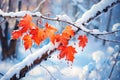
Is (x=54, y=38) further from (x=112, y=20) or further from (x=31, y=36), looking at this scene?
(x=112, y=20)

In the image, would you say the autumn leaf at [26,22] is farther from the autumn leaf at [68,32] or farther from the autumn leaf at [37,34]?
the autumn leaf at [68,32]

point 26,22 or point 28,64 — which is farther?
point 28,64

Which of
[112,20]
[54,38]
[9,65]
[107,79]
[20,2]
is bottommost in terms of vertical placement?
[107,79]

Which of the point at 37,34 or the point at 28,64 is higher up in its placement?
the point at 37,34

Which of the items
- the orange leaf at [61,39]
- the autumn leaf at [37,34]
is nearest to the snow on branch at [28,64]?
the orange leaf at [61,39]

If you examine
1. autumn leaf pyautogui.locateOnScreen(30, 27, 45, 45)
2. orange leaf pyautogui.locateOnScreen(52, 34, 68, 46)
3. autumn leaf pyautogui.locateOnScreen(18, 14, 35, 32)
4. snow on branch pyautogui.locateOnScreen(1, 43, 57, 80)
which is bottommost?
snow on branch pyautogui.locateOnScreen(1, 43, 57, 80)

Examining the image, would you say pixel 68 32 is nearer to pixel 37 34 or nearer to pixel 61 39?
pixel 61 39

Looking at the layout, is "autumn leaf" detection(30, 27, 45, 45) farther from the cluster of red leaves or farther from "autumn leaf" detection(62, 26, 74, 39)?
"autumn leaf" detection(62, 26, 74, 39)

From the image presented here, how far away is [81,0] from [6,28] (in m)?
0.70

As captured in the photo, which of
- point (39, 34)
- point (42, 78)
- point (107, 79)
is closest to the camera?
point (39, 34)

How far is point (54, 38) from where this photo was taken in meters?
1.24

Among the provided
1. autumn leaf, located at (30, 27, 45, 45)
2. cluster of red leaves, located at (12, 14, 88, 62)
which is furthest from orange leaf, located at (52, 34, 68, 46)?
autumn leaf, located at (30, 27, 45, 45)

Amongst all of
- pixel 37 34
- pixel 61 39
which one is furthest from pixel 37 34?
pixel 61 39

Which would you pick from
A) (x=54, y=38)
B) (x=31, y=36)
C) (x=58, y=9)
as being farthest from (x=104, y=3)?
(x=58, y=9)
